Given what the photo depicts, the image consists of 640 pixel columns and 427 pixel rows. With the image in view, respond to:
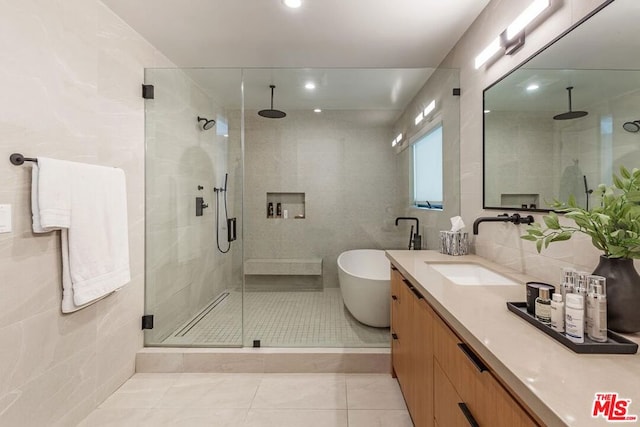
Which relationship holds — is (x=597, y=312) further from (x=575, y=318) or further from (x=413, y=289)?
(x=413, y=289)

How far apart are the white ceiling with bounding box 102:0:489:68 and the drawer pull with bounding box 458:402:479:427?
7.12 ft

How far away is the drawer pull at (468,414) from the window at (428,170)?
1976 millimetres

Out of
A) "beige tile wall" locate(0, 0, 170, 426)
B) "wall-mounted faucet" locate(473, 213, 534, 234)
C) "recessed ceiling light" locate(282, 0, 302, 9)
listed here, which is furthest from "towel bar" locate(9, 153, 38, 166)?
"wall-mounted faucet" locate(473, 213, 534, 234)

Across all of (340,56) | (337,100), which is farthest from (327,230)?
(340,56)

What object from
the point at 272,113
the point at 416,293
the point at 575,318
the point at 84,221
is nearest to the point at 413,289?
the point at 416,293

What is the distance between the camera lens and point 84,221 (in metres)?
1.63

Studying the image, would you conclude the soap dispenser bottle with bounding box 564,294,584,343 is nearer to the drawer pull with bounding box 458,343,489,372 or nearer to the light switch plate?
the drawer pull with bounding box 458,343,489,372

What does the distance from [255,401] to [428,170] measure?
8.16 feet

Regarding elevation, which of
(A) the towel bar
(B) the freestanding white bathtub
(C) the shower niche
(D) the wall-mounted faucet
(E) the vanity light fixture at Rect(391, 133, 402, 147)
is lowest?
(B) the freestanding white bathtub

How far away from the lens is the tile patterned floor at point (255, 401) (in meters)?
1.76

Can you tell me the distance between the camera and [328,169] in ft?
10.6

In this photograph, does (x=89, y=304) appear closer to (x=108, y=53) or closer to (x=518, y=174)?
(x=108, y=53)

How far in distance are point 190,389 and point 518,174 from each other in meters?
2.55

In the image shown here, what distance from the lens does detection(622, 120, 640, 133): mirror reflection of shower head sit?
0.99 meters
